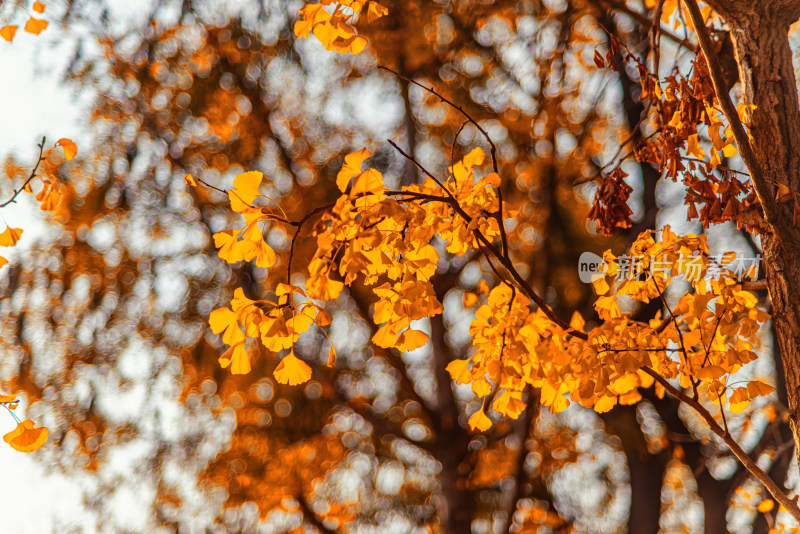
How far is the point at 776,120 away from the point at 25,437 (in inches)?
89.5

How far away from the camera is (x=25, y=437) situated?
1.45 metres

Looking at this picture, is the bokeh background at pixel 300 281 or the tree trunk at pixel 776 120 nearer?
the tree trunk at pixel 776 120

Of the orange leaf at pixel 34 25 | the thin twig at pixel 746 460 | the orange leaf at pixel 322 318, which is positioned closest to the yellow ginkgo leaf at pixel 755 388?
the thin twig at pixel 746 460

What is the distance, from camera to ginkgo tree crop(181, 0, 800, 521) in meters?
1.06

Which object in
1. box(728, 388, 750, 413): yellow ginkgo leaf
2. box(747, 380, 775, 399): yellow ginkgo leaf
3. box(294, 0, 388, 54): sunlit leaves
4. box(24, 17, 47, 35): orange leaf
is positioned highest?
box(24, 17, 47, 35): orange leaf

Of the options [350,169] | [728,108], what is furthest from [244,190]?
[728,108]

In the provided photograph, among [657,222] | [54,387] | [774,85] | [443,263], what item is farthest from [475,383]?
[54,387]

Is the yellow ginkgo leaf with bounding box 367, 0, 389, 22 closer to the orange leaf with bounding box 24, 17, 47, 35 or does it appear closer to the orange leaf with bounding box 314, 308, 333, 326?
the orange leaf with bounding box 314, 308, 333, 326

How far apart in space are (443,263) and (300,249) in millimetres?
1271

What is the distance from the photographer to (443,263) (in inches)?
169

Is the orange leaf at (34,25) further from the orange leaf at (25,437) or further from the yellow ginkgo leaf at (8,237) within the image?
the orange leaf at (25,437)

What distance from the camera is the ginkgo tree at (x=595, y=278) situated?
3.47 ft

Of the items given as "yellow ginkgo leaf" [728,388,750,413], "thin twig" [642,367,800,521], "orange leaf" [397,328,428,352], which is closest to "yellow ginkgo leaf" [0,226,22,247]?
"orange leaf" [397,328,428,352]

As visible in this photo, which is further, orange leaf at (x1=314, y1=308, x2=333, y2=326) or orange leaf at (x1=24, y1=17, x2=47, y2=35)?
orange leaf at (x1=24, y1=17, x2=47, y2=35)
